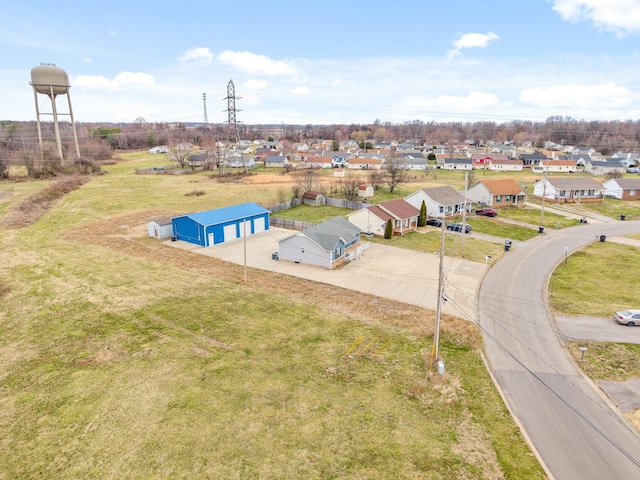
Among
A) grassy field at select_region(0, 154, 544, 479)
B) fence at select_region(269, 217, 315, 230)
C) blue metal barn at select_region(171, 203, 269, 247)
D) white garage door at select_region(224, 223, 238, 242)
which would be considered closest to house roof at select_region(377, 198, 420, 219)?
fence at select_region(269, 217, 315, 230)

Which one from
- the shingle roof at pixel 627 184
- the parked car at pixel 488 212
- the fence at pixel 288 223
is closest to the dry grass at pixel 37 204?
the fence at pixel 288 223

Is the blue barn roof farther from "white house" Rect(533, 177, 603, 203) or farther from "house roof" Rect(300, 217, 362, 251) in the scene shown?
"white house" Rect(533, 177, 603, 203)

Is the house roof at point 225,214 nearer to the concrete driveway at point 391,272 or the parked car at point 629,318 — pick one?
the concrete driveway at point 391,272

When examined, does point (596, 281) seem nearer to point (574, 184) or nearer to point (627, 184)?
point (574, 184)

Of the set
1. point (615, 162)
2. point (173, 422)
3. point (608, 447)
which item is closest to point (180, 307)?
point (173, 422)

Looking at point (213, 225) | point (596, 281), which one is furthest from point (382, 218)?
point (596, 281)

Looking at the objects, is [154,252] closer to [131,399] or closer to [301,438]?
[131,399]
